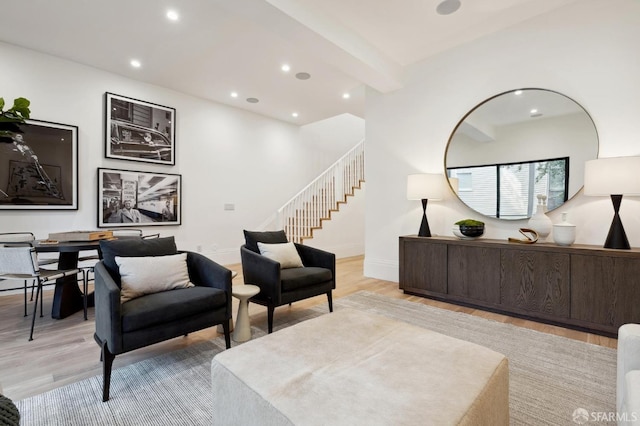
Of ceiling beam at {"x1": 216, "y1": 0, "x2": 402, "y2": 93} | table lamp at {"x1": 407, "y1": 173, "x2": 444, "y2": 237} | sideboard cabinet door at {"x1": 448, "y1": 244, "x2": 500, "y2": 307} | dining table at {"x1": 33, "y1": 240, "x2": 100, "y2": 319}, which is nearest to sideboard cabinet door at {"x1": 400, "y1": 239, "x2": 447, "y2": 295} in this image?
sideboard cabinet door at {"x1": 448, "y1": 244, "x2": 500, "y2": 307}

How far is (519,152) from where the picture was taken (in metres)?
3.40

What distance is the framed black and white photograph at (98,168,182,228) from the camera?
4.49 meters

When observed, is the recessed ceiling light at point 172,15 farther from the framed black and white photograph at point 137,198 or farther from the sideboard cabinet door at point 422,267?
the sideboard cabinet door at point 422,267

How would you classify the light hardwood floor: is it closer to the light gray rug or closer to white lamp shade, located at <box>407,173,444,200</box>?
the light gray rug

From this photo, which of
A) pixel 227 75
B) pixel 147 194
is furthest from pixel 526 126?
pixel 147 194

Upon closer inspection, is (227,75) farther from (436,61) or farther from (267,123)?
(436,61)

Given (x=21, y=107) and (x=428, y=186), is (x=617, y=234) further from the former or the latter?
(x=21, y=107)

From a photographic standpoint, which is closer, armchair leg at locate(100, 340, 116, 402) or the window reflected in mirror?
armchair leg at locate(100, 340, 116, 402)

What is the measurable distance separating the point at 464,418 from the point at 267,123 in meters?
6.40

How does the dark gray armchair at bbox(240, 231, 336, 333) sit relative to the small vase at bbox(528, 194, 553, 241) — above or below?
below

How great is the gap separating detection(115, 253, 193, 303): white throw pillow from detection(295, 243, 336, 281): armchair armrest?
4.14 feet

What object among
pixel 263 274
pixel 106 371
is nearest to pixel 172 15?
pixel 263 274

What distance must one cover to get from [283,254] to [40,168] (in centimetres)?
347

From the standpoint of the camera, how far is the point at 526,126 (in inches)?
132
